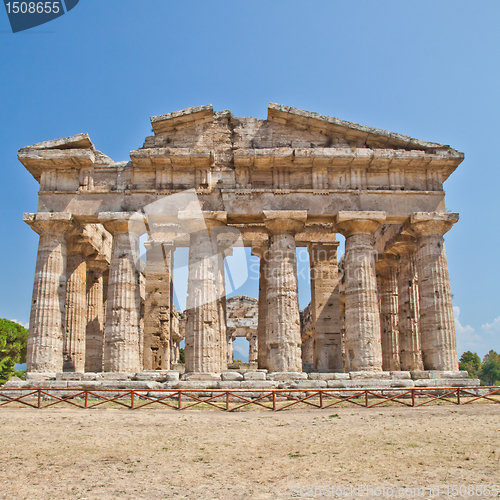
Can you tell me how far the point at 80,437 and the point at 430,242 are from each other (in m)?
15.7

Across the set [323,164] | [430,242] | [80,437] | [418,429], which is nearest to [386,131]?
[323,164]

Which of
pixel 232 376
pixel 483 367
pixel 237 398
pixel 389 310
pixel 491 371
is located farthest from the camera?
pixel 483 367

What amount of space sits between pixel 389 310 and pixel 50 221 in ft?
53.7

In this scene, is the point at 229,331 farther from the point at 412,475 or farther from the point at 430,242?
the point at 412,475

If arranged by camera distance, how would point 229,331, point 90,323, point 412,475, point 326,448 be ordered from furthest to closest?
point 229,331
point 90,323
point 326,448
point 412,475

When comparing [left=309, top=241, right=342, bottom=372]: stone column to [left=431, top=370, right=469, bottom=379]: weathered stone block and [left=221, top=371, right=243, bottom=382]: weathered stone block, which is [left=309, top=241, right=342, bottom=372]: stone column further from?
[left=221, top=371, right=243, bottom=382]: weathered stone block

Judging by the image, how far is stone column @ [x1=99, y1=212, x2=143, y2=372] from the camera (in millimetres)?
20500

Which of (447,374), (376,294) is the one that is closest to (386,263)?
(376,294)

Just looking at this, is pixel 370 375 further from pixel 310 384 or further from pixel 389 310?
pixel 389 310

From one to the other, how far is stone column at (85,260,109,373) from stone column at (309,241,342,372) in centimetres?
1053

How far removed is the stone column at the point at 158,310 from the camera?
27.5 m

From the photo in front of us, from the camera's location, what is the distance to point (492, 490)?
784 centimetres

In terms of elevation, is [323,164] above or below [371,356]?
above

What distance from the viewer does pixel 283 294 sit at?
21.0 meters
